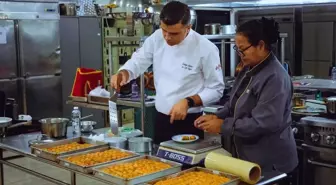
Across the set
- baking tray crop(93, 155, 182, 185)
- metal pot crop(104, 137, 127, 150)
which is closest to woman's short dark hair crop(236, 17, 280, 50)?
baking tray crop(93, 155, 182, 185)

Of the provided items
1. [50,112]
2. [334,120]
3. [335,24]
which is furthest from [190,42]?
[50,112]

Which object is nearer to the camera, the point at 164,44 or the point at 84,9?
the point at 164,44

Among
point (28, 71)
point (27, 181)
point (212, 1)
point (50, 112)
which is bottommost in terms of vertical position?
point (27, 181)

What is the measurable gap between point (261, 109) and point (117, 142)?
0.88 metres

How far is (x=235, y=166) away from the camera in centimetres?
185

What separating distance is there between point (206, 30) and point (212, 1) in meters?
0.40

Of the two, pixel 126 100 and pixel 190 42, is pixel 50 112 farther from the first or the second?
pixel 190 42

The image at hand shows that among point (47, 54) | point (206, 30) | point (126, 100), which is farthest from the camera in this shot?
point (47, 54)

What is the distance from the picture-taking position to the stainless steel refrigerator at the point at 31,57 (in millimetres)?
5762

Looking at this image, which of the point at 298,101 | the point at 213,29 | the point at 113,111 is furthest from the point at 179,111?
the point at 213,29

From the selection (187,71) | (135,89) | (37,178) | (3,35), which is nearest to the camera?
(187,71)

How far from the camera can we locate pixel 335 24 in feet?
18.9

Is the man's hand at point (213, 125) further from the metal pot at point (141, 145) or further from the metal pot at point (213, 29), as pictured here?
the metal pot at point (213, 29)

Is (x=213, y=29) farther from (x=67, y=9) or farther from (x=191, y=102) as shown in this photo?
(x=67, y=9)
